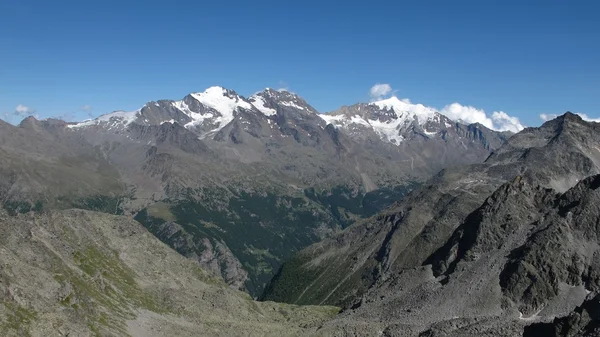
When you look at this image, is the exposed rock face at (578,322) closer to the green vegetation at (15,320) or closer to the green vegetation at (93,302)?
the green vegetation at (93,302)

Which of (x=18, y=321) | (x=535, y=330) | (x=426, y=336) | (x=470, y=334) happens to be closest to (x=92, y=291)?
(x=18, y=321)

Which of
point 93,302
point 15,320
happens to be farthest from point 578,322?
point 15,320

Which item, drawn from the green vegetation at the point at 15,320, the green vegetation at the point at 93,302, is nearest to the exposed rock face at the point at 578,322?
the green vegetation at the point at 93,302

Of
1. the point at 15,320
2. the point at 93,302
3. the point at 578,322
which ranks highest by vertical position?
the point at 578,322

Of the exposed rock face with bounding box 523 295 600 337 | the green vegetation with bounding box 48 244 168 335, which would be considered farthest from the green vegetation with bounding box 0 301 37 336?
the exposed rock face with bounding box 523 295 600 337

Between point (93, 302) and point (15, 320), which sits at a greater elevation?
point (93, 302)

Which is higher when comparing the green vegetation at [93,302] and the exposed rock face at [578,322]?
the exposed rock face at [578,322]

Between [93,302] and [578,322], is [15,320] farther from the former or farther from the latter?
[578,322]

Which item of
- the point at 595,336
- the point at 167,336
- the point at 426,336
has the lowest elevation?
the point at 167,336

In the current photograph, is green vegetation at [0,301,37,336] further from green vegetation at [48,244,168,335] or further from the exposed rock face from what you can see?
the exposed rock face

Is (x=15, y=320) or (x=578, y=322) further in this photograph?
(x=578, y=322)

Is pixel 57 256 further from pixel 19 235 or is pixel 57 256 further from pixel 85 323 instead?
pixel 85 323
